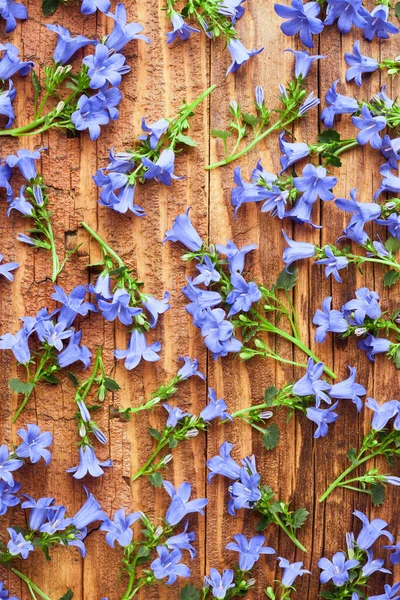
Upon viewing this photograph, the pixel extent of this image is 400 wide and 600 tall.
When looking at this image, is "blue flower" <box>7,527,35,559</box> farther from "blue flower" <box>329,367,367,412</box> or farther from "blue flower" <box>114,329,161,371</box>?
"blue flower" <box>329,367,367,412</box>

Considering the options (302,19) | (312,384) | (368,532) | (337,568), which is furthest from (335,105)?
(337,568)

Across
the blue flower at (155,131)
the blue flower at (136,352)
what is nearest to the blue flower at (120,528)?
the blue flower at (136,352)

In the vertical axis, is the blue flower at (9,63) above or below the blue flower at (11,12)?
below

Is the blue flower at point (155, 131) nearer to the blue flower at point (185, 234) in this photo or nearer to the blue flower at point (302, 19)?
the blue flower at point (185, 234)

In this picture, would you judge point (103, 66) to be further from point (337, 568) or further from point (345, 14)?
point (337, 568)

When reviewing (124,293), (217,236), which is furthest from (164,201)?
(124,293)

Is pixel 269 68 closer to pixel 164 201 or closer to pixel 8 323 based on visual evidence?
pixel 164 201
